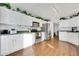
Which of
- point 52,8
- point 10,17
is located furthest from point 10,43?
point 52,8

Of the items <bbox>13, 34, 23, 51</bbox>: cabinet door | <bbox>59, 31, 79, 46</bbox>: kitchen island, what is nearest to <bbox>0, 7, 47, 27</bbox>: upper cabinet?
<bbox>13, 34, 23, 51</bbox>: cabinet door

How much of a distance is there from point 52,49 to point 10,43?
1.25m

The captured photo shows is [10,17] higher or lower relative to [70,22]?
higher

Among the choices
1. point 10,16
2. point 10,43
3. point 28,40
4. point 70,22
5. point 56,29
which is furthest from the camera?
point 28,40

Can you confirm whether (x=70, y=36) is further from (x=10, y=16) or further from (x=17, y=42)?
(x=10, y=16)

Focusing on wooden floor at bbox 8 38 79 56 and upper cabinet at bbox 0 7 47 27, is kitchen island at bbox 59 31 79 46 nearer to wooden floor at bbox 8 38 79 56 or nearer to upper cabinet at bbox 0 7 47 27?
wooden floor at bbox 8 38 79 56

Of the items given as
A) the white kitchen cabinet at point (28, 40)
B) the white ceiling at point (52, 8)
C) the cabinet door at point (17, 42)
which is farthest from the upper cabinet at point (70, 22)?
the cabinet door at point (17, 42)

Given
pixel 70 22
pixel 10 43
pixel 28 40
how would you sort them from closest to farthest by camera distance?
pixel 10 43, pixel 70 22, pixel 28 40

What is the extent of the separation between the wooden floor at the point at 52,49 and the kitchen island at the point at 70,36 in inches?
5.3

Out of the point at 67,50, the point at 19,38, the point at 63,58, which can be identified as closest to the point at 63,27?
the point at 67,50

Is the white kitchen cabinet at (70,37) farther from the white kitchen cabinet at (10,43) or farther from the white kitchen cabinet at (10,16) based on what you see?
the white kitchen cabinet at (10,16)

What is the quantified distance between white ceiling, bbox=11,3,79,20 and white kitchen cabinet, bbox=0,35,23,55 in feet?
3.35

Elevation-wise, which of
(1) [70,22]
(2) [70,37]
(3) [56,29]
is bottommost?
(2) [70,37]

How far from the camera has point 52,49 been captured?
3707 mm
